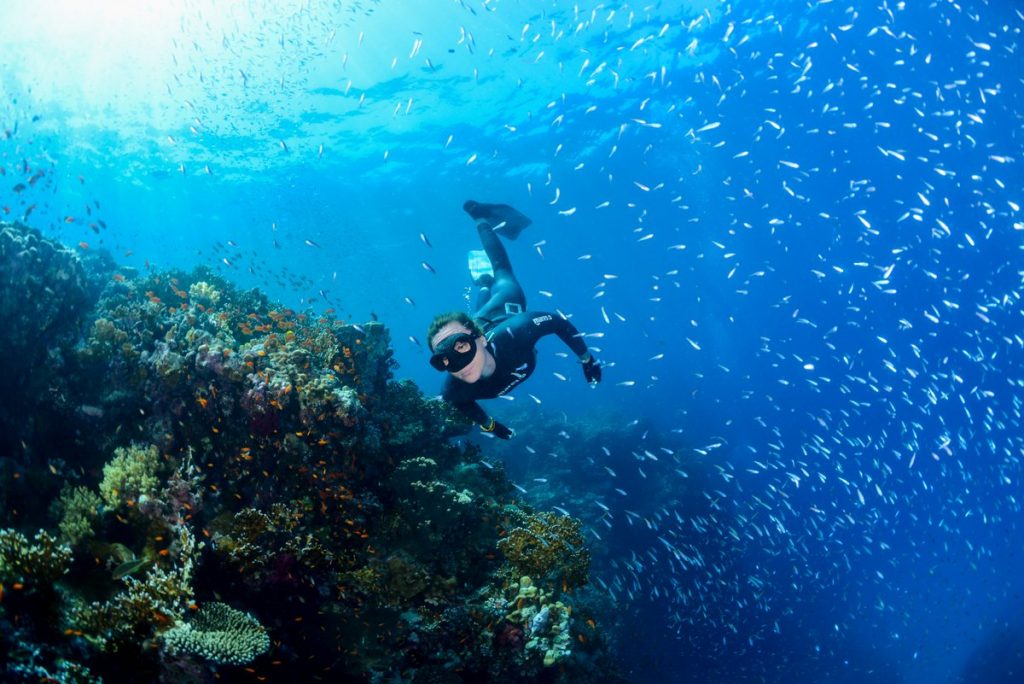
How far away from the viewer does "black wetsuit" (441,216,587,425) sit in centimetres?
639

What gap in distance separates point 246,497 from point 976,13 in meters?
37.8

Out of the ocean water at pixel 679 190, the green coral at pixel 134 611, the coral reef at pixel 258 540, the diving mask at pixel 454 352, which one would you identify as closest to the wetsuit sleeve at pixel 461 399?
the diving mask at pixel 454 352

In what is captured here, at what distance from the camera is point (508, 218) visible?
38.0ft

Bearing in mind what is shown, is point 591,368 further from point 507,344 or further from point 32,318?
point 32,318

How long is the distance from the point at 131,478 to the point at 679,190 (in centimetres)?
5071

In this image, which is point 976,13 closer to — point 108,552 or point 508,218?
point 508,218

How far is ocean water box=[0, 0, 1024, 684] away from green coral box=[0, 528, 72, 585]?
6.13m

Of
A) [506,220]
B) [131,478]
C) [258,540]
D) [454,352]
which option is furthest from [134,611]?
[506,220]

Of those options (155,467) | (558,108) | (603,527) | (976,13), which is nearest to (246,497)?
(155,467)

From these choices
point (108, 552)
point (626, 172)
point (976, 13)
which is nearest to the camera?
point (108, 552)

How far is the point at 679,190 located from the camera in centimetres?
4878

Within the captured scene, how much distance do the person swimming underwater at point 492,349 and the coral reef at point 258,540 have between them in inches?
46.6

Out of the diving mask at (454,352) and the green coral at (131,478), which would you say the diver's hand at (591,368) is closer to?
the diving mask at (454,352)

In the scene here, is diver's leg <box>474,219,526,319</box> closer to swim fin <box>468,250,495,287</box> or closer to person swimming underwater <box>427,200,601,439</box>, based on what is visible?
person swimming underwater <box>427,200,601,439</box>
